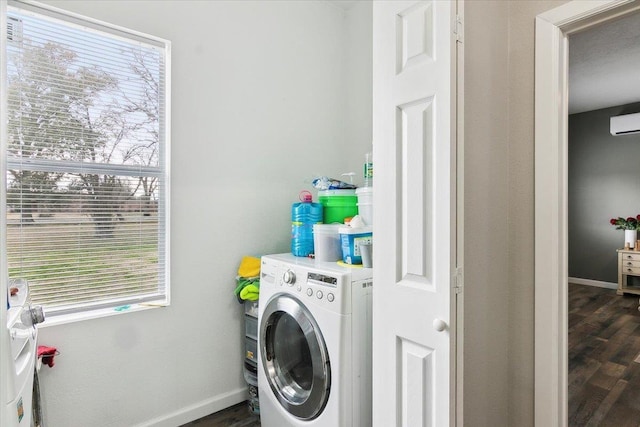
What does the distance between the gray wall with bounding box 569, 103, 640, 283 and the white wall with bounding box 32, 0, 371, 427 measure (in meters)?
4.77

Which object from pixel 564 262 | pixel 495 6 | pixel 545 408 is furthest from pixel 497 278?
pixel 495 6

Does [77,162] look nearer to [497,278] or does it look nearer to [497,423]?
[497,278]

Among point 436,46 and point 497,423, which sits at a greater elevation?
point 436,46

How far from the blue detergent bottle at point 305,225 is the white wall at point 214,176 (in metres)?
0.38

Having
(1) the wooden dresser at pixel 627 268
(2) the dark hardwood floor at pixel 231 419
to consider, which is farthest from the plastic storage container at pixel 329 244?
(1) the wooden dresser at pixel 627 268

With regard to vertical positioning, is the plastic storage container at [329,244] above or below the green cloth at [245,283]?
above

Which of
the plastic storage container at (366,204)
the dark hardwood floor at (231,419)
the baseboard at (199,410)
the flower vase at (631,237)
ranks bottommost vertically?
the dark hardwood floor at (231,419)

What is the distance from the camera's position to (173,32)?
197 centimetres

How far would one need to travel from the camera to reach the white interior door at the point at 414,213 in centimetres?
109

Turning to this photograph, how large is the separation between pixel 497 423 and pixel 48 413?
201 centimetres

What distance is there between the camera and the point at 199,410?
6.73ft

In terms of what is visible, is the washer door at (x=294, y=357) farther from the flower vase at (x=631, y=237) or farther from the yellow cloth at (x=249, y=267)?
the flower vase at (x=631, y=237)

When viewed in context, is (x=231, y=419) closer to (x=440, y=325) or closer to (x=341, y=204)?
(x=341, y=204)

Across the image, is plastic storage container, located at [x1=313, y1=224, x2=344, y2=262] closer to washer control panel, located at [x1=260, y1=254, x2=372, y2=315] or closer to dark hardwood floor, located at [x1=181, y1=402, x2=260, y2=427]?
washer control panel, located at [x1=260, y1=254, x2=372, y2=315]
